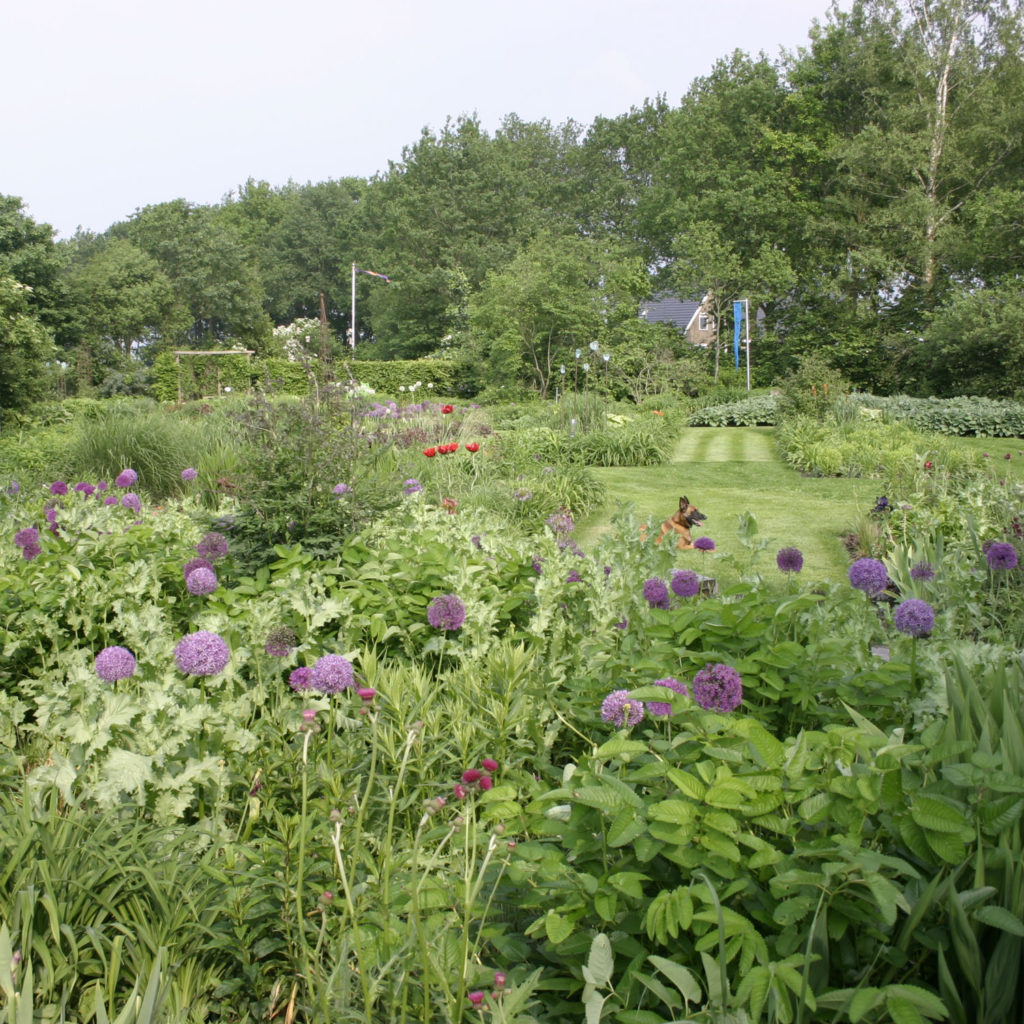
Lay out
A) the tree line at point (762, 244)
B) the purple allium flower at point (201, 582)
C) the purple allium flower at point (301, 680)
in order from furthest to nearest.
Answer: the tree line at point (762, 244) → the purple allium flower at point (201, 582) → the purple allium flower at point (301, 680)

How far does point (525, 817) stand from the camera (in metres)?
1.63

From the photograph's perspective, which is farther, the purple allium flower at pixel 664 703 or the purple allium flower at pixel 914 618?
the purple allium flower at pixel 914 618

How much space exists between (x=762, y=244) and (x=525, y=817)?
28.0m

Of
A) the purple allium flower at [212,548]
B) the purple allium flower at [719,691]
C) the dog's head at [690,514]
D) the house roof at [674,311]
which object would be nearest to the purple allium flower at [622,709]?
the purple allium flower at [719,691]

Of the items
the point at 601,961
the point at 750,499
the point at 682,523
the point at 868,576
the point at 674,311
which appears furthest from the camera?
the point at 674,311

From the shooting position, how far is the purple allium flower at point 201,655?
180 cm

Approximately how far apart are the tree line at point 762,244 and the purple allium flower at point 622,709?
47.7 ft

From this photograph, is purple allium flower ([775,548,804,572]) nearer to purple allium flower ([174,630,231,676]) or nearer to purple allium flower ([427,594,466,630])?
purple allium flower ([427,594,466,630])

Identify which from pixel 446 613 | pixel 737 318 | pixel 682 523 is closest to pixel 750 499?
pixel 682 523

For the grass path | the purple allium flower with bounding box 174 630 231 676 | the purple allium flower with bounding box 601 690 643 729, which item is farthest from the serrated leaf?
the grass path

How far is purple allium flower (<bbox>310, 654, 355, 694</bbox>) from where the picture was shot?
1623 millimetres

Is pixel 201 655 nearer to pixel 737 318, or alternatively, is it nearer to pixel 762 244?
pixel 737 318

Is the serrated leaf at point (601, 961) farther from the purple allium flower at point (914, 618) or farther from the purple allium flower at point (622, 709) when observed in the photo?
the purple allium flower at point (914, 618)

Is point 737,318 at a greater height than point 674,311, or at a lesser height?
lesser
